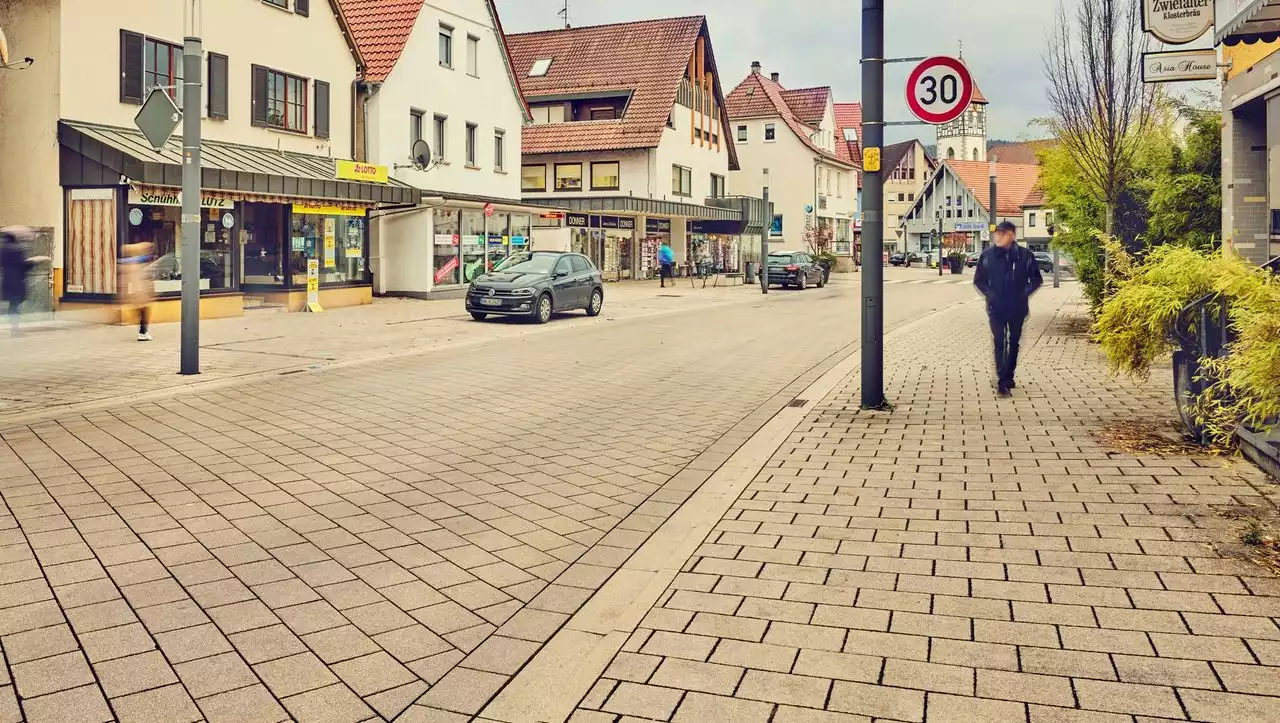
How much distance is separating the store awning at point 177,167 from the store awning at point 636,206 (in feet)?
55.5

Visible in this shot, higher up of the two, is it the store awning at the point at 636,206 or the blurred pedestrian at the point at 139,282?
the store awning at the point at 636,206

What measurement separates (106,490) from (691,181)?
46.3m

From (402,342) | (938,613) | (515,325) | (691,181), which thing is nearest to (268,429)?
(938,613)

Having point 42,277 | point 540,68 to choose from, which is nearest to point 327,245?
point 42,277

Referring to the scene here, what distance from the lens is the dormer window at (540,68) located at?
5216 cm

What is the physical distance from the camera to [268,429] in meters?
9.66

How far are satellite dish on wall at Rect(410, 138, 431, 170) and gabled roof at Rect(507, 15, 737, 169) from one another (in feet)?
54.0

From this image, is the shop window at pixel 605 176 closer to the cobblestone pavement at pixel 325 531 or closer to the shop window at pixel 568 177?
the shop window at pixel 568 177

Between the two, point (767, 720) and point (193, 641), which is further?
point (193, 641)

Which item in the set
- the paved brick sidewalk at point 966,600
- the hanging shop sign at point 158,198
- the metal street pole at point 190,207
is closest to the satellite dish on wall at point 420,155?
the hanging shop sign at point 158,198

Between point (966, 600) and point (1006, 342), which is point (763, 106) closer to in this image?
point (1006, 342)

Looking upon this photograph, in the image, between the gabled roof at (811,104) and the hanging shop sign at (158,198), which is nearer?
the hanging shop sign at (158,198)

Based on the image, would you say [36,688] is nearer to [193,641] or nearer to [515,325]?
[193,641]

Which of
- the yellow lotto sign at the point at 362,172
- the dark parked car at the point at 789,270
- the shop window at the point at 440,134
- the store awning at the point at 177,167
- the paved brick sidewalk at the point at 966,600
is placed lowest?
the paved brick sidewalk at the point at 966,600
